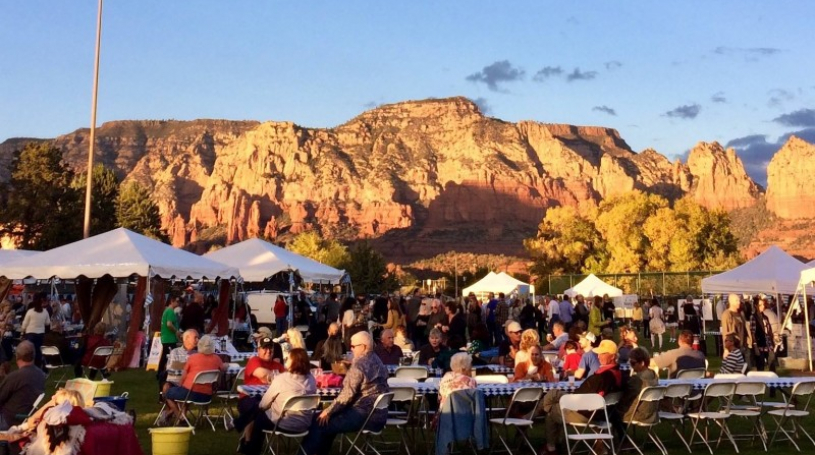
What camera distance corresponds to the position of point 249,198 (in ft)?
512

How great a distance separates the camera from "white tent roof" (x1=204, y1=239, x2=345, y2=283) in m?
23.9

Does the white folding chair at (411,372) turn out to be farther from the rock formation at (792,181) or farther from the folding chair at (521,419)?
the rock formation at (792,181)

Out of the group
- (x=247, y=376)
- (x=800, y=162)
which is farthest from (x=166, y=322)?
(x=800, y=162)

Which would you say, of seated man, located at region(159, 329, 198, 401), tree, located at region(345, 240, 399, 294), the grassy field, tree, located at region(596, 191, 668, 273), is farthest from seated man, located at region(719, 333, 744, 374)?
tree, located at region(345, 240, 399, 294)

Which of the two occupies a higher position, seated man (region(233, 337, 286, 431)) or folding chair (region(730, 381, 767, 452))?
seated man (region(233, 337, 286, 431))

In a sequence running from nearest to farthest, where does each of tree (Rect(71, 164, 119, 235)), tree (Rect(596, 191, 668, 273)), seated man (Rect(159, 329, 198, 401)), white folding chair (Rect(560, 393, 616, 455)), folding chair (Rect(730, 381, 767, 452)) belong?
white folding chair (Rect(560, 393, 616, 455)) < folding chair (Rect(730, 381, 767, 452)) < seated man (Rect(159, 329, 198, 401)) < tree (Rect(71, 164, 119, 235)) < tree (Rect(596, 191, 668, 273))

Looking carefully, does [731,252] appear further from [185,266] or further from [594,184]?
[594,184]

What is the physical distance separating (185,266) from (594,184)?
462 ft

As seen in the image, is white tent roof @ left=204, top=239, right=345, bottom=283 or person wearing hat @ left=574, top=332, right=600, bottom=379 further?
white tent roof @ left=204, top=239, right=345, bottom=283

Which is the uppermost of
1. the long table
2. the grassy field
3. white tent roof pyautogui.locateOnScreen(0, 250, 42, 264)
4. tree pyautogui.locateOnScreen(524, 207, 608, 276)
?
tree pyautogui.locateOnScreen(524, 207, 608, 276)

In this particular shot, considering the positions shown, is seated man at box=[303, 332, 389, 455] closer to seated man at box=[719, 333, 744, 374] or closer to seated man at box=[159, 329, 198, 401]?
seated man at box=[159, 329, 198, 401]

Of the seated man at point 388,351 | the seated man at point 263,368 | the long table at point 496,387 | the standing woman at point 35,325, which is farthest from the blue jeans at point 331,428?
the standing woman at point 35,325

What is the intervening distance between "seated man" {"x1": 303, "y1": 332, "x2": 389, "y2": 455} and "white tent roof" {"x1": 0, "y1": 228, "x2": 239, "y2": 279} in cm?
1032

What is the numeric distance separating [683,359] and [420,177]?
14071cm
